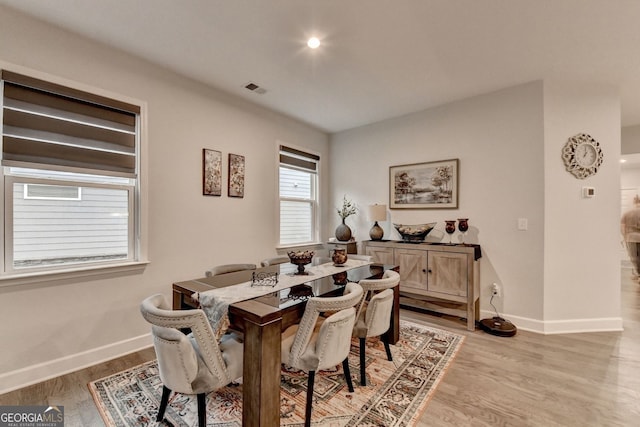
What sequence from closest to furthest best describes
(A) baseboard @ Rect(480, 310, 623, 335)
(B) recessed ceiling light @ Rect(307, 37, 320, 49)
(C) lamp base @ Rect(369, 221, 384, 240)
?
(B) recessed ceiling light @ Rect(307, 37, 320, 49) → (A) baseboard @ Rect(480, 310, 623, 335) → (C) lamp base @ Rect(369, 221, 384, 240)

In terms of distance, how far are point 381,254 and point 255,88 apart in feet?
8.74

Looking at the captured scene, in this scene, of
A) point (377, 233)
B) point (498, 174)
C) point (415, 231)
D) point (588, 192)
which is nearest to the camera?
point (588, 192)

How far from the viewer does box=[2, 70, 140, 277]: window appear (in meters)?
2.05

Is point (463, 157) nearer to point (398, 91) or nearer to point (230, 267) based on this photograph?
point (398, 91)

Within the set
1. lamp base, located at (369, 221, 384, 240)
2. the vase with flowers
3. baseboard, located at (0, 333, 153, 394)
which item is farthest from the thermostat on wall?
baseboard, located at (0, 333, 153, 394)

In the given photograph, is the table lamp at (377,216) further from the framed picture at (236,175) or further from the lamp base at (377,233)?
the framed picture at (236,175)

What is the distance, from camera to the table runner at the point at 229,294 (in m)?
1.54

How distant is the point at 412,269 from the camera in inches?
138

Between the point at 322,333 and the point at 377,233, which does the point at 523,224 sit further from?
the point at 322,333

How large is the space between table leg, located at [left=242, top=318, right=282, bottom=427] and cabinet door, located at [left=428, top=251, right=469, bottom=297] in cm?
245

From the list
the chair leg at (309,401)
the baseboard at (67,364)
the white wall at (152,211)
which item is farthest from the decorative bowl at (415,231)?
the baseboard at (67,364)

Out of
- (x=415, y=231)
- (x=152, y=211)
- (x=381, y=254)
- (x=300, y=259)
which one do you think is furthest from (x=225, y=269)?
(x=415, y=231)

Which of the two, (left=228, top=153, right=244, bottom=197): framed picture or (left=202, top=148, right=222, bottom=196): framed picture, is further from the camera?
(left=228, top=153, right=244, bottom=197): framed picture

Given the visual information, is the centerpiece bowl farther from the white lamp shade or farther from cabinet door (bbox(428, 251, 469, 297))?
the white lamp shade
